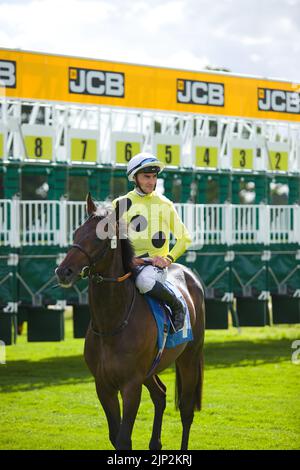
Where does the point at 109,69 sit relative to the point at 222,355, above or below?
above

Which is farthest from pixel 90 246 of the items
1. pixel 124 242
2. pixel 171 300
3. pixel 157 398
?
pixel 157 398

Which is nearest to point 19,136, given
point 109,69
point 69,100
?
point 69,100

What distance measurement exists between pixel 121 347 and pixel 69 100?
873cm

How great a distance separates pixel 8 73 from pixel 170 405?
624cm

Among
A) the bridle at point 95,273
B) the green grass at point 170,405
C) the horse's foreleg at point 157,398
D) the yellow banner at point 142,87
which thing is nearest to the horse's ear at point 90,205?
the bridle at point 95,273

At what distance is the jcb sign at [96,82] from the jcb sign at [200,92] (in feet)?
4.77

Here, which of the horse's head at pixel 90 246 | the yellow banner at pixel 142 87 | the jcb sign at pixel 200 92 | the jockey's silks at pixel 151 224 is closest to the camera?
the horse's head at pixel 90 246

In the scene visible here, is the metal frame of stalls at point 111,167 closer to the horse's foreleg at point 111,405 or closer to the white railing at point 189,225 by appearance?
the white railing at point 189,225

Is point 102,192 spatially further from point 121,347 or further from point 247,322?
point 121,347

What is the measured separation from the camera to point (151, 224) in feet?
20.3

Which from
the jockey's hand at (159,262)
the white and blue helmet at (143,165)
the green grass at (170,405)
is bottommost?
the green grass at (170,405)

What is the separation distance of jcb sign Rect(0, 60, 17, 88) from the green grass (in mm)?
4500

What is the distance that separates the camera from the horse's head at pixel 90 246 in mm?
5363

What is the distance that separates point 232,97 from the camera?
640 inches
